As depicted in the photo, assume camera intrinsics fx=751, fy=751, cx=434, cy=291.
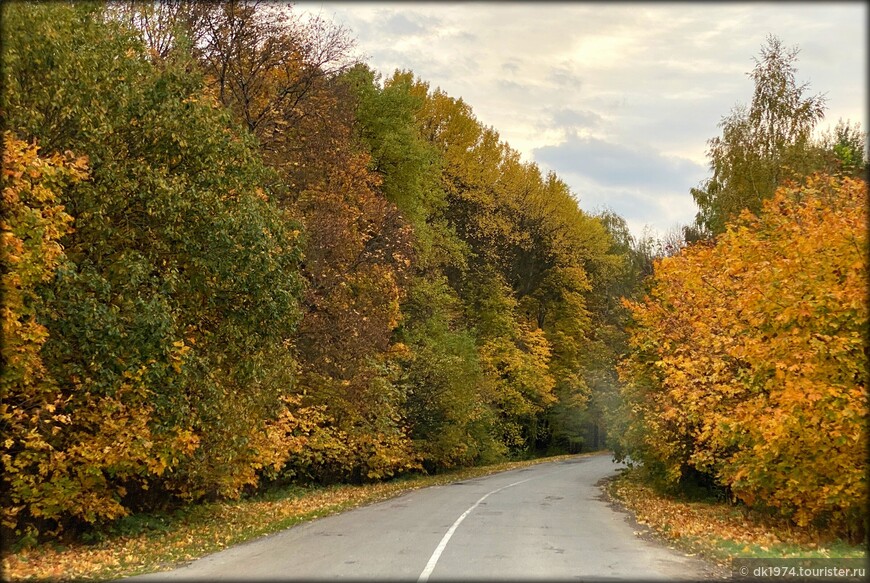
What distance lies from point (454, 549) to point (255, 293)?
5842 millimetres

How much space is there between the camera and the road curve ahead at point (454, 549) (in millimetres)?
9742

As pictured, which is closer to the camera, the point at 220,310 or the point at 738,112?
the point at 220,310

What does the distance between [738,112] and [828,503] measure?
23.7m

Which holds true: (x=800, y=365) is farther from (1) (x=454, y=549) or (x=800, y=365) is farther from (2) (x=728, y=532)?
(1) (x=454, y=549)

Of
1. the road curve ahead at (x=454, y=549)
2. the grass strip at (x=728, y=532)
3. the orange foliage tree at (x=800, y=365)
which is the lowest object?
the grass strip at (x=728, y=532)

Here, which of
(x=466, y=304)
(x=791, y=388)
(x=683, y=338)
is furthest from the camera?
(x=466, y=304)

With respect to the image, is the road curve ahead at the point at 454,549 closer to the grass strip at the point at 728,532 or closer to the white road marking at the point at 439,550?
the white road marking at the point at 439,550

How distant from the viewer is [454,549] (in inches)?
461

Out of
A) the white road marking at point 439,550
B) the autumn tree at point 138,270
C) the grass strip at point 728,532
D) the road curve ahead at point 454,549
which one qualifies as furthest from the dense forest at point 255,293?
the white road marking at point 439,550

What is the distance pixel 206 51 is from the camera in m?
20.9

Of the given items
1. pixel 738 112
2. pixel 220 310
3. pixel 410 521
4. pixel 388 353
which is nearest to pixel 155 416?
pixel 220 310

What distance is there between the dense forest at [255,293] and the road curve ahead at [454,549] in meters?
2.46

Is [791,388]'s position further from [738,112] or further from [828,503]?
[738,112]

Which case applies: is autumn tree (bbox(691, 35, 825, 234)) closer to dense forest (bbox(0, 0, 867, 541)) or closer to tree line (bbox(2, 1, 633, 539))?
dense forest (bbox(0, 0, 867, 541))
